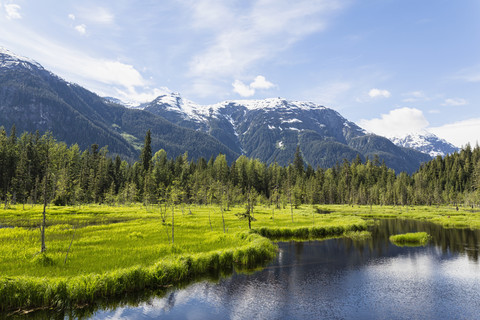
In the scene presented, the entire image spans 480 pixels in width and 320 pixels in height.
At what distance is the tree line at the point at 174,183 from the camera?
108938mm

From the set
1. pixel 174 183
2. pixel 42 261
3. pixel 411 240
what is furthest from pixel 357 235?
pixel 174 183

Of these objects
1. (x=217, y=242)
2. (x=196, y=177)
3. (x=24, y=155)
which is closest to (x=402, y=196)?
(x=196, y=177)

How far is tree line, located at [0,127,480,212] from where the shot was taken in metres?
109

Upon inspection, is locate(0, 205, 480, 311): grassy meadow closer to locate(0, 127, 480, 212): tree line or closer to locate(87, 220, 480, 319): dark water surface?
locate(87, 220, 480, 319): dark water surface

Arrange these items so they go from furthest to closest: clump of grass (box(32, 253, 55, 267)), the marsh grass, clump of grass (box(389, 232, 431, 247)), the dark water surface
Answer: clump of grass (box(389, 232, 431, 247)) → clump of grass (box(32, 253, 55, 267)) → the dark water surface → the marsh grass

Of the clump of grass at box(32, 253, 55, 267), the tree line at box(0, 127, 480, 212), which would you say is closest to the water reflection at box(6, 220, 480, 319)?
the clump of grass at box(32, 253, 55, 267)

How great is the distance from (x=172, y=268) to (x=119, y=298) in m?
6.16

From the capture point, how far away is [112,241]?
40.7 m

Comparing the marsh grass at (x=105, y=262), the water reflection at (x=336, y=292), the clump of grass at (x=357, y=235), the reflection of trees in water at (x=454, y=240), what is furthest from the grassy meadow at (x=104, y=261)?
the reflection of trees in water at (x=454, y=240)

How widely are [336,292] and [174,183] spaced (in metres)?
75.8

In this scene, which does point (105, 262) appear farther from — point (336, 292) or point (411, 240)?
point (411, 240)

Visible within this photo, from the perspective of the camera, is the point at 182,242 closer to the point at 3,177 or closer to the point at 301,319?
the point at 301,319

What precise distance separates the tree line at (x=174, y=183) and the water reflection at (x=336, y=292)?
178 ft

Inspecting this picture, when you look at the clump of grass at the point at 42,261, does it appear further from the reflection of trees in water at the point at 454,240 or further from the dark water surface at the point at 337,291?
the reflection of trees in water at the point at 454,240
